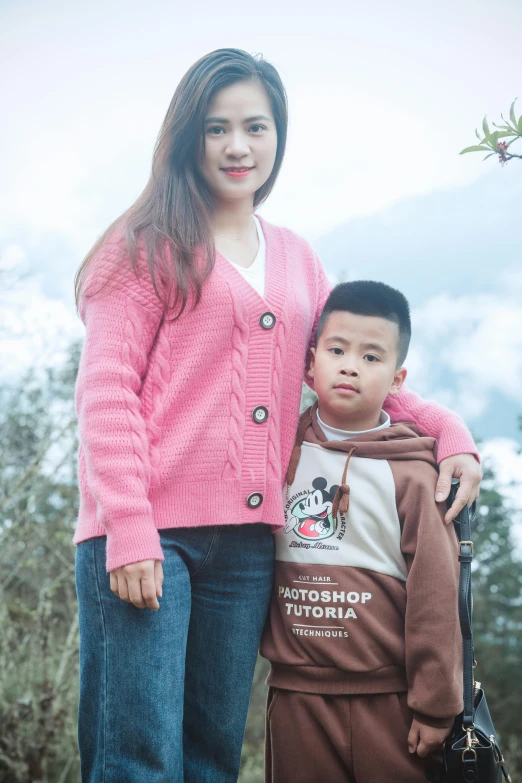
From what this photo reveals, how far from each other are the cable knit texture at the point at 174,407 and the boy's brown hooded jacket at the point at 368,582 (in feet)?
0.47

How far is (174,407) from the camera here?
181 cm

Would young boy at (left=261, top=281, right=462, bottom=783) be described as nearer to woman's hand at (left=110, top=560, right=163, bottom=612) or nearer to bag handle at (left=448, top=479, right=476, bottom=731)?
bag handle at (left=448, top=479, right=476, bottom=731)

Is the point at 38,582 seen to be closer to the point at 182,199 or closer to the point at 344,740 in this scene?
the point at 344,740

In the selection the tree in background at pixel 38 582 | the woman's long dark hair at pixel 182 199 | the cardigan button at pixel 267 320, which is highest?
the woman's long dark hair at pixel 182 199

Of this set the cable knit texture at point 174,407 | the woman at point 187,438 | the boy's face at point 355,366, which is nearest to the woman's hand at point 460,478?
the woman at point 187,438

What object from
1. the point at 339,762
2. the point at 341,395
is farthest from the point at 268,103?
the point at 339,762

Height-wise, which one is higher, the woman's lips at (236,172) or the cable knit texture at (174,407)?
the woman's lips at (236,172)

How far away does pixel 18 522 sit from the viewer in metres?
3.70

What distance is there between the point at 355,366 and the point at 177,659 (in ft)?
2.71

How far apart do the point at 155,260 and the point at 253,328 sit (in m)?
0.28

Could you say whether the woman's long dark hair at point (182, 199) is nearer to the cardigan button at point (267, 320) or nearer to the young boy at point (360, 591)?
the cardigan button at point (267, 320)

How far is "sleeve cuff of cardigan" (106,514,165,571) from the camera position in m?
1.61

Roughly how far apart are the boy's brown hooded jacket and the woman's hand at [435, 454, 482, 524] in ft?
0.08

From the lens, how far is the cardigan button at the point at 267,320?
189 centimetres
